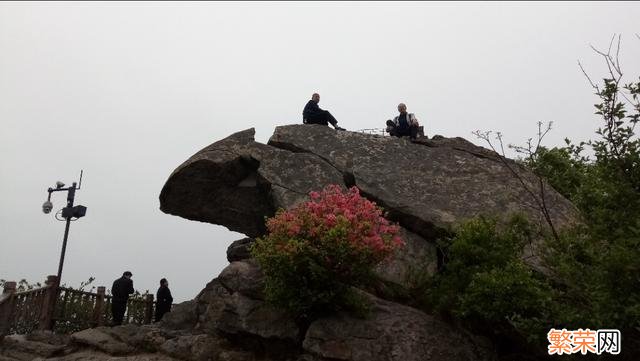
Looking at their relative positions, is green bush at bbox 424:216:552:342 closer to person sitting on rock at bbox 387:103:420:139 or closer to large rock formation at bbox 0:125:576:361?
large rock formation at bbox 0:125:576:361

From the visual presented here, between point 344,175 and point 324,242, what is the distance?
15.5 ft

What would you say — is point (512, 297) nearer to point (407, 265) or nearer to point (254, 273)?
point (407, 265)

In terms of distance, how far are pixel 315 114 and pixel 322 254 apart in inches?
304

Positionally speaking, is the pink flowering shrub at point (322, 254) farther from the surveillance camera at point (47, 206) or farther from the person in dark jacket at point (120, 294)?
the surveillance camera at point (47, 206)

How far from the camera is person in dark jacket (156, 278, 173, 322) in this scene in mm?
17297

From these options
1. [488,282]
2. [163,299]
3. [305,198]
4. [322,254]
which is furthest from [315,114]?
[488,282]

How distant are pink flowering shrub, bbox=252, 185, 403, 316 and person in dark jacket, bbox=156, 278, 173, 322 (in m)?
8.45

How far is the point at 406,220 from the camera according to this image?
41.8ft

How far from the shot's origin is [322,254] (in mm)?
9570

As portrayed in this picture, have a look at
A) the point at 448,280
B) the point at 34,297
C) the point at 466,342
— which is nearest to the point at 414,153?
the point at 448,280

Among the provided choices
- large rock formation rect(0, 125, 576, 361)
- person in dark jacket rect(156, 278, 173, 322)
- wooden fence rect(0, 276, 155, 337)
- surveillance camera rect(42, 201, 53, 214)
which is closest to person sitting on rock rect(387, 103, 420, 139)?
large rock formation rect(0, 125, 576, 361)

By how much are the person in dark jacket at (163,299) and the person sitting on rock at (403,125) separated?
916 centimetres

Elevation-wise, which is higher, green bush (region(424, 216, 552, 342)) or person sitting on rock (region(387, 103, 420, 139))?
person sitting on rock (region(387, 103, 420, 139))

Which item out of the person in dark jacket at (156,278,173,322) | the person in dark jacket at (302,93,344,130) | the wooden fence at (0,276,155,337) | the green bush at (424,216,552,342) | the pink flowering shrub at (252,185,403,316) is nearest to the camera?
the green bush at (424,216,552,342)
